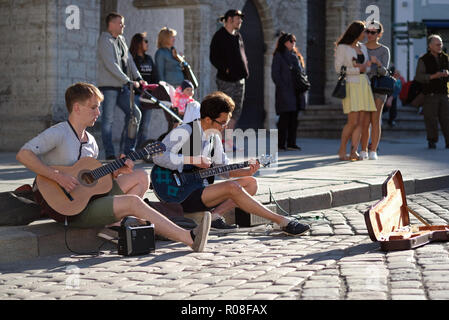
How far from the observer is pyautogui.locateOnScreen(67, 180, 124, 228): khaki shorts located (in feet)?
21.0

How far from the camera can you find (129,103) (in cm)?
1221

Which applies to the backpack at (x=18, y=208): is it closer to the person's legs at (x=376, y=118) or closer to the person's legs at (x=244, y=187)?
the person's legs at (x=244, y=187)

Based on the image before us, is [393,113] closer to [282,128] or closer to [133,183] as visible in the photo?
[282,128]

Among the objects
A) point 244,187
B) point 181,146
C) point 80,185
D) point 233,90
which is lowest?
point 244,187

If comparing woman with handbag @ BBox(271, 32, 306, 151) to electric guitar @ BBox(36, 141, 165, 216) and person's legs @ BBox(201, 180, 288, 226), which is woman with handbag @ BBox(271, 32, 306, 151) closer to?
person's legs @ BBox(201, 180, 288, 226)

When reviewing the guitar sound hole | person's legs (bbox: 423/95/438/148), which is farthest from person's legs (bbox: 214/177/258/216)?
person's legs (bbox: 423/95/438/148)

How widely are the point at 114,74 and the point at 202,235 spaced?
5691 mm

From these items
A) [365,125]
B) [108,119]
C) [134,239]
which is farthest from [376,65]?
[134,239]

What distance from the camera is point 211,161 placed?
7.35 m

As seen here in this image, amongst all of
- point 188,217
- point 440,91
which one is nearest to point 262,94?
point 440,91

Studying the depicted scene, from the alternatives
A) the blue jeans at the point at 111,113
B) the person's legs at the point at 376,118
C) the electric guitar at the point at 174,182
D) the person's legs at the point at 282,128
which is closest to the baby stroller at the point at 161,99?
the blue jeans at the point at 111,113

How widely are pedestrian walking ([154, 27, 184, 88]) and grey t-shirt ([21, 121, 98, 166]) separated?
5.97m

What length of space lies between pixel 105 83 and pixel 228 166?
5120 mm
